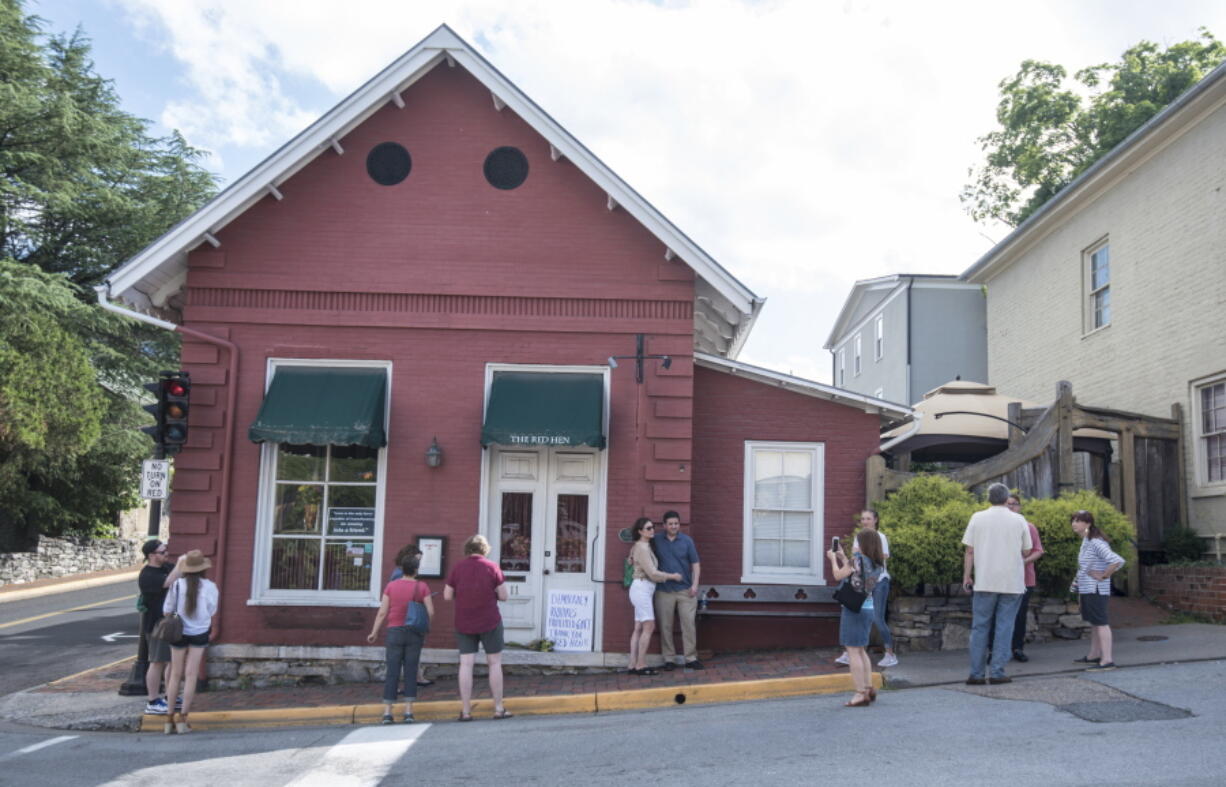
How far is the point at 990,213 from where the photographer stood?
32438mm

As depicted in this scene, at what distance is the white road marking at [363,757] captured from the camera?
24.5 ft

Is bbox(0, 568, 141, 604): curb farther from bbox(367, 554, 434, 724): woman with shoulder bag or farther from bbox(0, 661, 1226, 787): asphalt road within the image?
bbox(367, 554, 434, 724): woman with shoulder bag

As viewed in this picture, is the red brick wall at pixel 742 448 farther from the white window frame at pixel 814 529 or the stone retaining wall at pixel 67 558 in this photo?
the stone retaining wall at pixel 67 558

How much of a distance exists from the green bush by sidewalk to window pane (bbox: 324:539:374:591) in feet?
19.3

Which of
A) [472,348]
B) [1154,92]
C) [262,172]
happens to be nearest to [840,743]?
[472,348]

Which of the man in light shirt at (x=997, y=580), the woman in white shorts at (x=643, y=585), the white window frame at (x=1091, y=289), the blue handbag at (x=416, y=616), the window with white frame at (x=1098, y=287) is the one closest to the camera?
the man in light shirt at (x=997, y=580)

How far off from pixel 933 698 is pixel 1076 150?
24096 mm

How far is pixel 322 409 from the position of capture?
11805 millimetres

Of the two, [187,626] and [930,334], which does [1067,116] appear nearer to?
[930,334]

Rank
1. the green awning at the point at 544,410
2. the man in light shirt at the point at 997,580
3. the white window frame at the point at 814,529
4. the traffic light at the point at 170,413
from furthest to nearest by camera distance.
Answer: the white window frame at the point at 814,529 < the green awning at the point at 544,410 < the traffic light at the point at 170,413 < the man in light shirt at the point at 997,580

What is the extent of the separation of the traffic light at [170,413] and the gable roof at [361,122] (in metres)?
1.33

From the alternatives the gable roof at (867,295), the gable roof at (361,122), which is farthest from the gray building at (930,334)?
the gable roof at (361,122)

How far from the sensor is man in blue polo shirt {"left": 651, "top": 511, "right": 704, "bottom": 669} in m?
11.5

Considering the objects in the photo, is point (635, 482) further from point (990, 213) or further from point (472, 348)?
point (990, 213)
